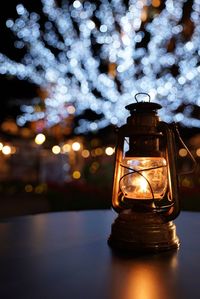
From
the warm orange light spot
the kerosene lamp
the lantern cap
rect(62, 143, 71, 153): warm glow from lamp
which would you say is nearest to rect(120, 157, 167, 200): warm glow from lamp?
the kerosene lamp

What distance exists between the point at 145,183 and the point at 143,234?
146 mm

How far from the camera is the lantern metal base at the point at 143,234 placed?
3.07 ft

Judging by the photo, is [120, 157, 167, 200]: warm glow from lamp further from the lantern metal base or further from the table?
the table

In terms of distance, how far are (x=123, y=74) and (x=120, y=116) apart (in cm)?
63

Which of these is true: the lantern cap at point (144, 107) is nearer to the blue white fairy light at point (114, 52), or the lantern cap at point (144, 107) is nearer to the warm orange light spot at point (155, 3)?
the blue white fairy light at point (114, 52)

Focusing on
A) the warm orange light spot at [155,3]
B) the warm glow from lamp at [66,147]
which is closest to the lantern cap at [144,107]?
the warm orange light spot at [155,3]

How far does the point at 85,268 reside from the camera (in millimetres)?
774

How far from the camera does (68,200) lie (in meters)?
4.80

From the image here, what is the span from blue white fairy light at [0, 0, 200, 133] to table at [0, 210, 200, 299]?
418 cm

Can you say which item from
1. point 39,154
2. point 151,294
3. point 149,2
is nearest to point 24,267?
point 151,294

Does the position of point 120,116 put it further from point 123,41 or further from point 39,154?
point 39,154

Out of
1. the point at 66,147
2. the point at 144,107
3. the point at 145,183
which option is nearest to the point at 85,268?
the point at 145,183

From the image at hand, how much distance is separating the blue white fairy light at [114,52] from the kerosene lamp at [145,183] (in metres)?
4.14

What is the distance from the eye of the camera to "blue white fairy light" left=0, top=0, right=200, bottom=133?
5.05 meters
